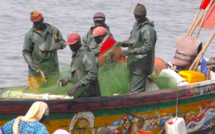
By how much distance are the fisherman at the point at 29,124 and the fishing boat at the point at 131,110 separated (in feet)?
4.95

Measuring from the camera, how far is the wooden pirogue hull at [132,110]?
7301 mm

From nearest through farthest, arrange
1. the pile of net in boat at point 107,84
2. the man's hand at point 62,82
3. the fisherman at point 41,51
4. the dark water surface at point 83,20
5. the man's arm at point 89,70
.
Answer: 1. the man's arm at point 89,70
2. the man's hand at point 62,82
3. the pile of net in boat at point 107,84
4. the fisherman at point 41,51
5. the dark water surface at point 83,20

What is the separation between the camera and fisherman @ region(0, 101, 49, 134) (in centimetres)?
547

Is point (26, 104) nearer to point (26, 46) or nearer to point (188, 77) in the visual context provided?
point (26, 46)

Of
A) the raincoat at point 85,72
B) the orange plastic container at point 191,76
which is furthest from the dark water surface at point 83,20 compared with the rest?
the raincoat at point 85,72

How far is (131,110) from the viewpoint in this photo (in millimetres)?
7984

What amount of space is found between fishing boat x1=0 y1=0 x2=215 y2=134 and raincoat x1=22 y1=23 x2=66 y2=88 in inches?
34.0

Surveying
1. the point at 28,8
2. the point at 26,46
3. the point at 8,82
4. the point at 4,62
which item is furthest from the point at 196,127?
the point at 28,8

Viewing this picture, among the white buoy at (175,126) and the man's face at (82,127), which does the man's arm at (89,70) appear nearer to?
the man's face at (82,127)

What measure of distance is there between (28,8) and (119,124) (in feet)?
55.7

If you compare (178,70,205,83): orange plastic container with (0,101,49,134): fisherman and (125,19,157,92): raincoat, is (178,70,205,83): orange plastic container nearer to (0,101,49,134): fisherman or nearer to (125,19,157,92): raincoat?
(125,19,157,92): raincoat

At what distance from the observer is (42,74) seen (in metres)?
8.70

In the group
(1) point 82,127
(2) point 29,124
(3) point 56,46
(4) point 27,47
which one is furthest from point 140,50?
(2) point 29,124

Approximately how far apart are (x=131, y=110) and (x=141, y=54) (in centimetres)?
93
